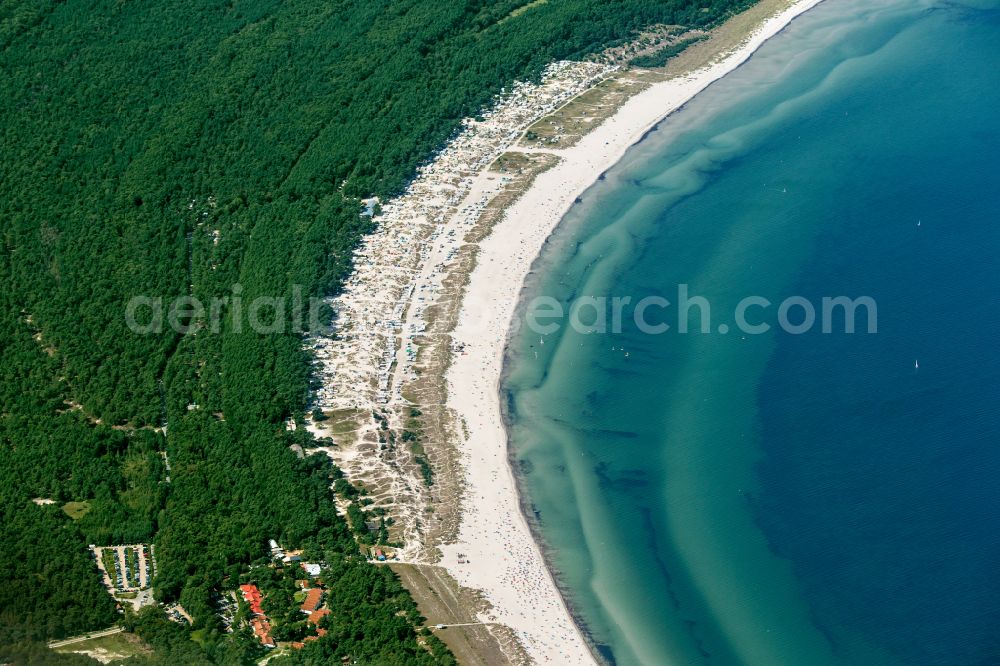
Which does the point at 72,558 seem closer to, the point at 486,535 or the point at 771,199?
the point at 486,535

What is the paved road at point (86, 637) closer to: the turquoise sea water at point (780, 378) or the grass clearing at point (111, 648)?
the grass clearing at point (111, 648)

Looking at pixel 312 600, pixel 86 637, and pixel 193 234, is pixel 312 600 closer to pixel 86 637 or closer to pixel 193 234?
pixel 86 637

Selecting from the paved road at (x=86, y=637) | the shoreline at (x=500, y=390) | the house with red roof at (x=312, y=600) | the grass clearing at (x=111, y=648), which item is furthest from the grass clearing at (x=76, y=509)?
the shoreline at (x=500, y=390)

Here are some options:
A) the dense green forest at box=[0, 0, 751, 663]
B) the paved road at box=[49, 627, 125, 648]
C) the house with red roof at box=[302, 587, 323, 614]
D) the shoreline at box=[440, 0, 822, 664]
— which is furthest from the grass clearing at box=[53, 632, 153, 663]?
the shoreline at box=[440, 0, 822, 664]

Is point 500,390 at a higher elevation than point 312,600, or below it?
higher

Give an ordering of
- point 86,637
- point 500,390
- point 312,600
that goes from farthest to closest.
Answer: point 500,390
point 312,600
point 86,637

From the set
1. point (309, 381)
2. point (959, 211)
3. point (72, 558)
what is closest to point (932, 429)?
point (959, 211)

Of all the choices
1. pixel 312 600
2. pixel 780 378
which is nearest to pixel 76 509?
pixel 312 600

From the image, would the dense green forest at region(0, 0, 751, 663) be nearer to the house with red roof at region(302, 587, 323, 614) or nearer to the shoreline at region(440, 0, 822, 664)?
the house with red roof at region(302, 587, 323, 614)
